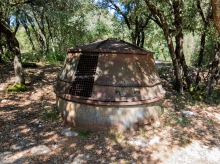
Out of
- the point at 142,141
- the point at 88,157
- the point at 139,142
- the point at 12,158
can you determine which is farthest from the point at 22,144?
the point at 142,141

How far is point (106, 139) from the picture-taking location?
5793 millimetres

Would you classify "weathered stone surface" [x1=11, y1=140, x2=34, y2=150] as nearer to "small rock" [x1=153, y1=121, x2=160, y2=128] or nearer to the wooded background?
"small rock" [x1=153, y1=121, x2=160, y2=128]

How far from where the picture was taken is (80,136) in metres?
5.86

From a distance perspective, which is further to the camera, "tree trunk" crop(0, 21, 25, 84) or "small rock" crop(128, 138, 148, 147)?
"tree trunk" crop(0, 21, 25, 84)

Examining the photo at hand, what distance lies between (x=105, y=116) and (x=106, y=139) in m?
0.70

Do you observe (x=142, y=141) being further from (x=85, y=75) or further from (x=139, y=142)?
(x=85, y=75)

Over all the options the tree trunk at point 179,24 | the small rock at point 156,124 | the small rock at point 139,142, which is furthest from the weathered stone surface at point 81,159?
the tree trunk at point 179,24

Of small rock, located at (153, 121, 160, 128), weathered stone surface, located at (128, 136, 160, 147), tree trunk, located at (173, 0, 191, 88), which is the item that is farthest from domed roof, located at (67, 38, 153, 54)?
weathered stone surface, located at (128, 136, 160, 147)

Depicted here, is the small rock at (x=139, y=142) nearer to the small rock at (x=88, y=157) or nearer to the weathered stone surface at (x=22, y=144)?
the small rock at (x=88, y=157)

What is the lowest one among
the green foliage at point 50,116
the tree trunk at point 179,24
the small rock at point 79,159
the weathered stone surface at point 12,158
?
the small rock at point 79,159

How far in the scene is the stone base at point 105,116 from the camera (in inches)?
237

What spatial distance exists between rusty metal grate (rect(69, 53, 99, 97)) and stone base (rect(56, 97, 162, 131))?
43 cm

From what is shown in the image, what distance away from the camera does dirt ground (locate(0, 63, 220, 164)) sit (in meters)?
5.00

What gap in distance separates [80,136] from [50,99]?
3.67 metres
